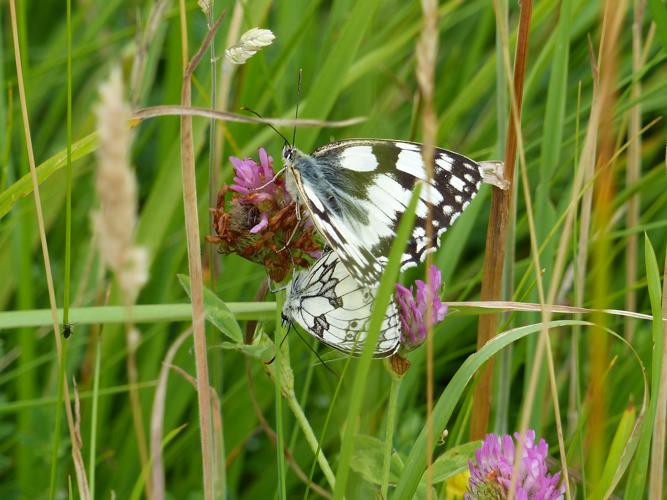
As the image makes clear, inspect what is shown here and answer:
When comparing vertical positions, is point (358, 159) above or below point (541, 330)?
above

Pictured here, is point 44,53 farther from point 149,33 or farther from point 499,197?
point 499,197

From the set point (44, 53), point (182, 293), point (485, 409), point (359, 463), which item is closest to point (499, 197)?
point (485, 409)

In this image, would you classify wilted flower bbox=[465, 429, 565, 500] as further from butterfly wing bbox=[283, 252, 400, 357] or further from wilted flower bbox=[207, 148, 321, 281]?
wilted flower bbox=[207, 148, 321, 281]

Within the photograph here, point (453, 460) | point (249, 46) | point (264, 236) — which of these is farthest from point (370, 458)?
point (249, 46)

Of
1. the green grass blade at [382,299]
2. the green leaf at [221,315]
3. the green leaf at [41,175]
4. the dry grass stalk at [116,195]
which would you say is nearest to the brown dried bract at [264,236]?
the green leaf at [221,315]

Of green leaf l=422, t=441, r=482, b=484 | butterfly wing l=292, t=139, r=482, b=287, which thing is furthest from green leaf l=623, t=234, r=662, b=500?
butterfly wing l=292, t=139, r=482, b=287

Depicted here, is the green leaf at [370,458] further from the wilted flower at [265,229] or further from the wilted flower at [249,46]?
the wilted flower at [249,46]

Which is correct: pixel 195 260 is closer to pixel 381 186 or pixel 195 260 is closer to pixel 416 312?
pixel 416 312
